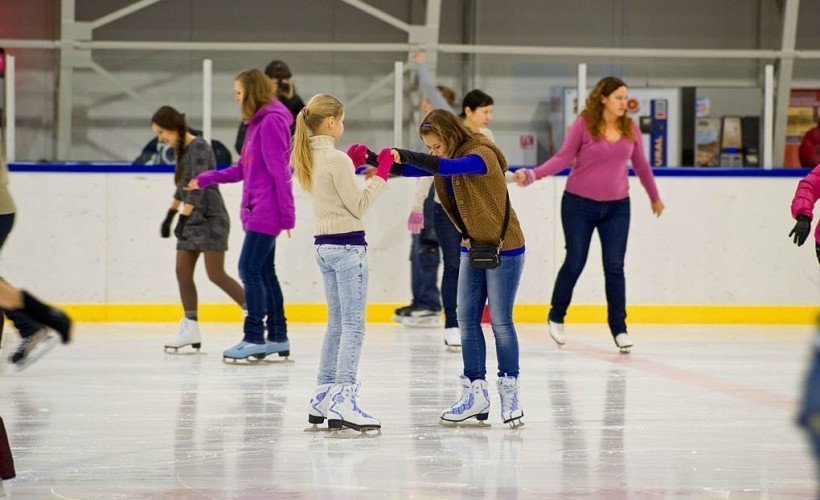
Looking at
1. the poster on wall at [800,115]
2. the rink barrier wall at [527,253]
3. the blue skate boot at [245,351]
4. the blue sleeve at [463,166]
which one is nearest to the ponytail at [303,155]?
the blue sleeve at [463,166]

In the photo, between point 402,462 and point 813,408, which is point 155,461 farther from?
point 813,408

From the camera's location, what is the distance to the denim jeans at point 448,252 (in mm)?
6684

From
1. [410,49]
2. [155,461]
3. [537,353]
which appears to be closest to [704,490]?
[155,461]

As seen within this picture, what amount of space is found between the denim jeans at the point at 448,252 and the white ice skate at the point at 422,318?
5.49 ft

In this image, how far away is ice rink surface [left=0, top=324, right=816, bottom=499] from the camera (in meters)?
3.38

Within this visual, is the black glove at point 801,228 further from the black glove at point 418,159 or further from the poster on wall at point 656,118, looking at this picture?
the poster on wall at point 656,118

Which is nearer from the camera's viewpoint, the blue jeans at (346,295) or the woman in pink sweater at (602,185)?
the blue jeans at (346,295)

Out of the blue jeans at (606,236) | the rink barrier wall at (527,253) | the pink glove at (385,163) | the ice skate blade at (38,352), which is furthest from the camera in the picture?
the rink barrier wall at (527,253)

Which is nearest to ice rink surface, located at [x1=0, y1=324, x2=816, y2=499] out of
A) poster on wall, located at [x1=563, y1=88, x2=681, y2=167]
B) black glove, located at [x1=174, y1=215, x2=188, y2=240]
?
black glove, located at [x1=174, y1=215, x2=188, y2=240]

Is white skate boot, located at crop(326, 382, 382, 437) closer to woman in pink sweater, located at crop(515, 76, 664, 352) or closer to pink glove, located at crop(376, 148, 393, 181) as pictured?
pink glove, located at crop(376, 148, 393, 181)

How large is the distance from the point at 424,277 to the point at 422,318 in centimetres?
28

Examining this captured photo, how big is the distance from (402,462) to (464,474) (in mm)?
245

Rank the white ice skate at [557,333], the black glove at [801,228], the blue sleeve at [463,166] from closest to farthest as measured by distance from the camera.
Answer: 1. the blue sleeve at [463,166]
2. the black glove at [801,228]
3. the white ice skate at [557,333]

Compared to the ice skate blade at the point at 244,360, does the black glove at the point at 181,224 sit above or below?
above
